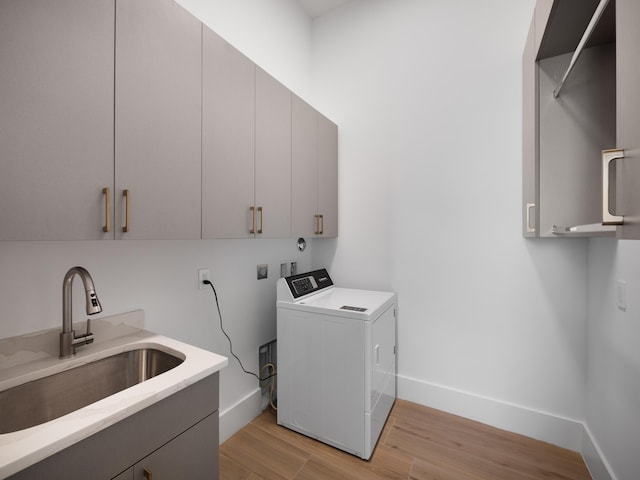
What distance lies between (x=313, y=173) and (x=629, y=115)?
65.3 inches

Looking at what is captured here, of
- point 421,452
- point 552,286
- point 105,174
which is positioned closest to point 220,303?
point 105,174

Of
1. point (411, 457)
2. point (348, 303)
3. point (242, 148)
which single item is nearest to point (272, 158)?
point (242, 148)

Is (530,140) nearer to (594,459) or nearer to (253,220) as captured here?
(253,220)

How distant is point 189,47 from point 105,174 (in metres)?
0.66

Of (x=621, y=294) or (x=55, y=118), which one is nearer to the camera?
(x=55, y=118)

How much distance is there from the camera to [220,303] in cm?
183

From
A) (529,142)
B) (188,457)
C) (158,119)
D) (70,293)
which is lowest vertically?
(188,457)

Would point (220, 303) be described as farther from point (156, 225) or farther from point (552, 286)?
point (552, 286)

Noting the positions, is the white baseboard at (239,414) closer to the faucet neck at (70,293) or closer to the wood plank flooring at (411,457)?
the wood plank flooring at (411,457)

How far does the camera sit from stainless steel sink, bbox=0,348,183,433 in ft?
3.07

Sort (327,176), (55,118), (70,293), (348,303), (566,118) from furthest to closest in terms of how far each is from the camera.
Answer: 1. (327,176)
2. (348,303)
3. (566,118)
4. (70,293)
5. (55,118)

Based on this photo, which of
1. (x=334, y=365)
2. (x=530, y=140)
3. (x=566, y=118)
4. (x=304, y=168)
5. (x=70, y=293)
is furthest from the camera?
(x=304, y=168)

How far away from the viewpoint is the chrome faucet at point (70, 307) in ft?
3.30

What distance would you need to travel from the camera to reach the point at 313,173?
2145 mm
